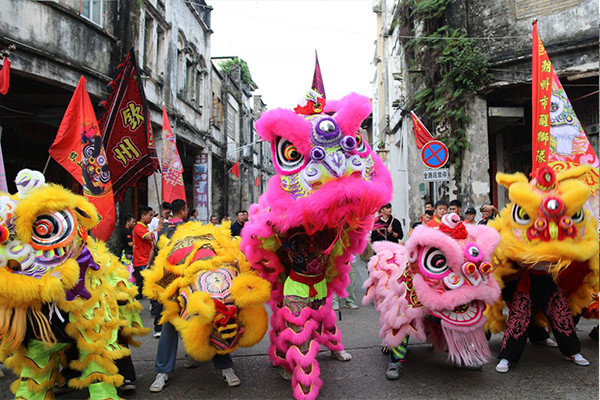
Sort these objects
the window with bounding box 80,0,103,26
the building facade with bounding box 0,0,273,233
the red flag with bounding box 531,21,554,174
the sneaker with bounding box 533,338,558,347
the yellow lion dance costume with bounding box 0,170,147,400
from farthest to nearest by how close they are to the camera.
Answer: the window with bounding box 80,0,103,26 < the building facade with bounding box 0,0,273,233 < the red flag with bounding box 531,21,554,174 < the sneaker with bounding box 533,338,558,347 < the yellow lion dance costume with bounding box 0,170,147,400

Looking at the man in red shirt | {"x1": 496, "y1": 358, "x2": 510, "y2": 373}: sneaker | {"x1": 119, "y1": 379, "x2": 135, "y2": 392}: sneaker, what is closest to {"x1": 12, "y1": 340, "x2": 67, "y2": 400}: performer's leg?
{"x1": 119, "y1": 379, "x2": 135, "y2": 392}: sneaker

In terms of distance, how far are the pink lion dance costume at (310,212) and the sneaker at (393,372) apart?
679 mm

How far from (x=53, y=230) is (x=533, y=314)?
4.07 metres

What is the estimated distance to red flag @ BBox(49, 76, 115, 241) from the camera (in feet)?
17.0

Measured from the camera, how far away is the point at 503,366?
12.1ft

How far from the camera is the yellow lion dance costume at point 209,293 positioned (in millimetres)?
3111

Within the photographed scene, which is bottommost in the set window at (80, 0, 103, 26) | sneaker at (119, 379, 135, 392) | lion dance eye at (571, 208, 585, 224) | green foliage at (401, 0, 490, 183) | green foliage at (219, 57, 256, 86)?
sneaker at (119, 379, 135, 392)

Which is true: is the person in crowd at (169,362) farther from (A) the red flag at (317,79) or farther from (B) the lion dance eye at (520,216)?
(A) the red flag at (317,79)

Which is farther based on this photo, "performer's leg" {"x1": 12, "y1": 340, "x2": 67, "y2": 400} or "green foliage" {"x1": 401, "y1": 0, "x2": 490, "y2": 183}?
"green foliage" {"x1": 401, "y1": 0, "x2": 490, "y2": 183}

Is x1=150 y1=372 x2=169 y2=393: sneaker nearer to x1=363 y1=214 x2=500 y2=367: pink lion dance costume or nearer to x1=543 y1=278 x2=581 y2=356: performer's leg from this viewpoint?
x1=363 y1=214 x2=500 y2=367: pink lion dance costume

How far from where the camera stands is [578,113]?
9688mm

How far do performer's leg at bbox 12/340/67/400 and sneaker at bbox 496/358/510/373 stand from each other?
11.7 ft

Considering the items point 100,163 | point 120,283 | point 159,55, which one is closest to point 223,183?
point 159,55

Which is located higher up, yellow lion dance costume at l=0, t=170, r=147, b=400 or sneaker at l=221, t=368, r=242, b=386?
yellow lion dance costume at l=0, t=170, r=147, b=400
